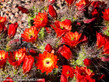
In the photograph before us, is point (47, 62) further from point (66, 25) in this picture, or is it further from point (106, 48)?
point (106, 48)

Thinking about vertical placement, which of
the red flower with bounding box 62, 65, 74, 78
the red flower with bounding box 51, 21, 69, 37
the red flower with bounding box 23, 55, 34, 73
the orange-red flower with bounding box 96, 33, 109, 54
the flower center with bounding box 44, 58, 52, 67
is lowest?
the red flower with bounding box 62, 65, 74, 78

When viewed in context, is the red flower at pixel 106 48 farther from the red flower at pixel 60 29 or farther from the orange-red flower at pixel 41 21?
the orange-red flower at pixel 41 21

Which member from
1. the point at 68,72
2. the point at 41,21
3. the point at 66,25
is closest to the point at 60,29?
the point at 66,25

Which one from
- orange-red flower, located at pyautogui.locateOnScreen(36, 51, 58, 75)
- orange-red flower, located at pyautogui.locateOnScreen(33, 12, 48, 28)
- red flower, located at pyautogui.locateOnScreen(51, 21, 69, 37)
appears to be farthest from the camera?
orange-red flower, located at pyautogui.locateOnScreen(33, 12, 48, 28)

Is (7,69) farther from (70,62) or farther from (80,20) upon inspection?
(80,20)

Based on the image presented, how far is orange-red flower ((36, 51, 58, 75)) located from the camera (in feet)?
4.28

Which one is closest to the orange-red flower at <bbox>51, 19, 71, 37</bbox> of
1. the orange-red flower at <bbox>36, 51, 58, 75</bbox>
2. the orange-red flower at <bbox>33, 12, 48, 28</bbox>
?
the orange-red flower at <bbox>33, 12, 48, 28</bbox>

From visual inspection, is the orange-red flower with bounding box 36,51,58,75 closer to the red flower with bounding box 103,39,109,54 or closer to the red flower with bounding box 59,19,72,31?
the red flower with bounding box 59,19,72,31

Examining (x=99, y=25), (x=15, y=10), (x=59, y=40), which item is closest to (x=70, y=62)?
(x=59, y=40)

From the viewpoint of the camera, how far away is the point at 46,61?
137 centimetres

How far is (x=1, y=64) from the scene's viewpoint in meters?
1.20

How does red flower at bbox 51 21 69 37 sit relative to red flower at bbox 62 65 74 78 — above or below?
above

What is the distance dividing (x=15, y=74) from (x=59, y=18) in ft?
3.10

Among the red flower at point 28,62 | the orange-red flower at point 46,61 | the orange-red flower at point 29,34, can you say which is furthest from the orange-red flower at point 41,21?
the red flower at point 28,62
